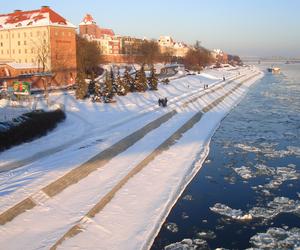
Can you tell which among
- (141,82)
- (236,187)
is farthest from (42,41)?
(236,187)

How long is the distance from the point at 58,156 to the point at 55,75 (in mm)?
27418

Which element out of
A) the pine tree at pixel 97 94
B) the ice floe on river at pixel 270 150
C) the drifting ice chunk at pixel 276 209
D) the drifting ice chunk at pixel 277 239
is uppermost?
the pine tree at pixel 97 94

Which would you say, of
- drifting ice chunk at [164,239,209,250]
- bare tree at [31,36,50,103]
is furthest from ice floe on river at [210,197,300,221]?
bare tree at [31,36,50,103]

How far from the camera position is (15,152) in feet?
57.0

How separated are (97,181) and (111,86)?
18.4m

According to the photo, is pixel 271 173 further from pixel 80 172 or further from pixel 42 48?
pixel 42 48

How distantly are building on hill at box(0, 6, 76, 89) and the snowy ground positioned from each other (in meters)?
19.2

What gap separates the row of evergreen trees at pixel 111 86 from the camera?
105 ft

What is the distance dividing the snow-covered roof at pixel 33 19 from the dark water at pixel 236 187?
27913 millimetres

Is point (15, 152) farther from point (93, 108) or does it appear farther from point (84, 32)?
point (84, 32)

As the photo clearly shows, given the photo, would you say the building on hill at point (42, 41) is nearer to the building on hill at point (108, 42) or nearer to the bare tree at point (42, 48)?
the bare tree at point (42, 48)

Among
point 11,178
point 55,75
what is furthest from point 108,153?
point 55,75

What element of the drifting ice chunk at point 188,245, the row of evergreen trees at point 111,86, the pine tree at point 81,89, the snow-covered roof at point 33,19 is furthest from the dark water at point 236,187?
the snow-covered roof at point 33,19

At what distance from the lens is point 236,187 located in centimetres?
1515
